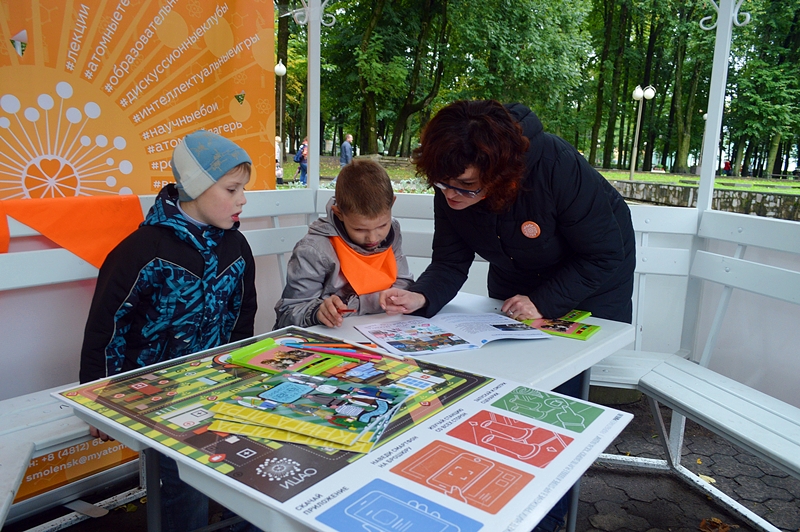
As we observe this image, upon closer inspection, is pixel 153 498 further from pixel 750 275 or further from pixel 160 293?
pixel 750 275

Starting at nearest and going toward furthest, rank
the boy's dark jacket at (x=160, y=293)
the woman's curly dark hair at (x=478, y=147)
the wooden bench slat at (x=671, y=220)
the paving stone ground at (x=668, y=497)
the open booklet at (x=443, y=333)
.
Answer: the open booklet at (x=443, y=333) < the woman's curly dark hair at (x=478, y=147) < the boy's dark jacket at (x=160, y=293) < the paving stone ground at (x=668, y=497) < the wooden bench slat at (x=671, y=220)

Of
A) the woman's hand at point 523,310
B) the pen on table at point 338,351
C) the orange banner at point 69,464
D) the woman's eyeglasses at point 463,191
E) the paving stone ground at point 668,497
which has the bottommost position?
the paving stone ground at point 668,497

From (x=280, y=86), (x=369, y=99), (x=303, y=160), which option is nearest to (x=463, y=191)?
(x=280, y=86)

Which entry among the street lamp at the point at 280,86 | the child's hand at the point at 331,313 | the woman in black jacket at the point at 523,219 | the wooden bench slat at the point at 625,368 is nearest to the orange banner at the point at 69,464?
the child's hand at the point at 331,313

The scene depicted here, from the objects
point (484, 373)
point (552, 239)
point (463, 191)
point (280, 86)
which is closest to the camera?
point (484, 373)

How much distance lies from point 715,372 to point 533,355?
67.5 inches

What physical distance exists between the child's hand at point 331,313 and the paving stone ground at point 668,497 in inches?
49.0

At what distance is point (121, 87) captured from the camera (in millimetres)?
2674

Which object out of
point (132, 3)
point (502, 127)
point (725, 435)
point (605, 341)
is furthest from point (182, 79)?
point (725, 435)

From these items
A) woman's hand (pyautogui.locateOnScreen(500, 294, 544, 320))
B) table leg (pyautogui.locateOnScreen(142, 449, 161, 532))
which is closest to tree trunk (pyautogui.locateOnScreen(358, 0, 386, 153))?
woman's hand (pyautogui.locateOnScreen(500, 294, 544, 320))

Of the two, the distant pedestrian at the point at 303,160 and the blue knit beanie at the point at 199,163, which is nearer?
the blue knit beanie at the point at 199,163

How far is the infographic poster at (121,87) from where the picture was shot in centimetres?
239

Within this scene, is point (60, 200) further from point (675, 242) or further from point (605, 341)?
point (675, 242)

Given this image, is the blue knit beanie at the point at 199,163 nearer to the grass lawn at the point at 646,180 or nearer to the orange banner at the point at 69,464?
the grass lawn at the point at 646,180
